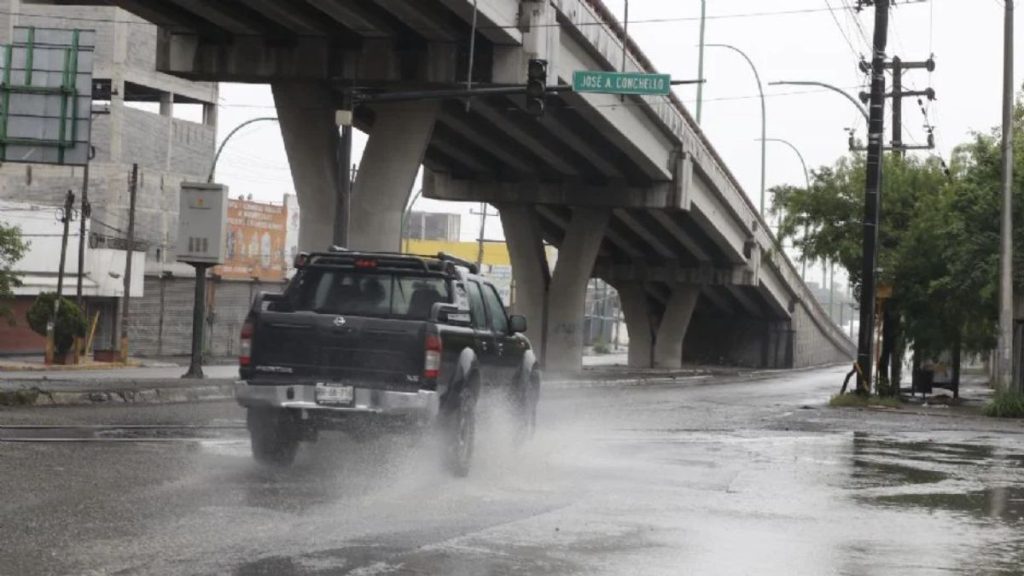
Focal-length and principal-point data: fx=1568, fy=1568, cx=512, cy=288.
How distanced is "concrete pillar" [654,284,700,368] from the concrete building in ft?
75.9

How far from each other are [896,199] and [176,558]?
3704 centimetres

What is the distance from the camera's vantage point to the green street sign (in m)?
32.3

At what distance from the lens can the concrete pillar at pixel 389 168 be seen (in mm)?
38500

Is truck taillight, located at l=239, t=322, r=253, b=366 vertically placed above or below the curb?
above

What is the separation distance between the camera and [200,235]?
3803cm

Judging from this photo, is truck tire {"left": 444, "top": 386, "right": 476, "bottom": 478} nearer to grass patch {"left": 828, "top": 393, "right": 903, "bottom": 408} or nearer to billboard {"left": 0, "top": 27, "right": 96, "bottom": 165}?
grass patch {"left": 828, "top": 393, "right": 903, "bottom": 408}

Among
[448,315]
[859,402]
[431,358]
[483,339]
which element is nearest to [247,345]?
[431,358]

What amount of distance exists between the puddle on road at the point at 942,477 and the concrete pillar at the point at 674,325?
50.7 meters

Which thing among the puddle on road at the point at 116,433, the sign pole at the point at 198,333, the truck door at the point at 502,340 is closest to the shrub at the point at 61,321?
the sign pole at the point at 198,333

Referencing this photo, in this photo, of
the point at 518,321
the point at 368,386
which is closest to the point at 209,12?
the point at 518,321

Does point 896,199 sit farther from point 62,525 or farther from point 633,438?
point 62,525

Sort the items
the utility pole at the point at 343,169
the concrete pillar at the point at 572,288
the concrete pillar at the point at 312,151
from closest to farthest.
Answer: the utility pole at the point at 343,169
the concrete pillar at the point at 312,151
the concrete pillar at the point at 572,288

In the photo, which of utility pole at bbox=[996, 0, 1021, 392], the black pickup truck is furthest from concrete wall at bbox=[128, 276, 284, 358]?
the black pickup truck

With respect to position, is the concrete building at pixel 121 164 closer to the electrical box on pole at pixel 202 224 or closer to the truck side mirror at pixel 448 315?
the electrical box on pole at pixel 202 224
